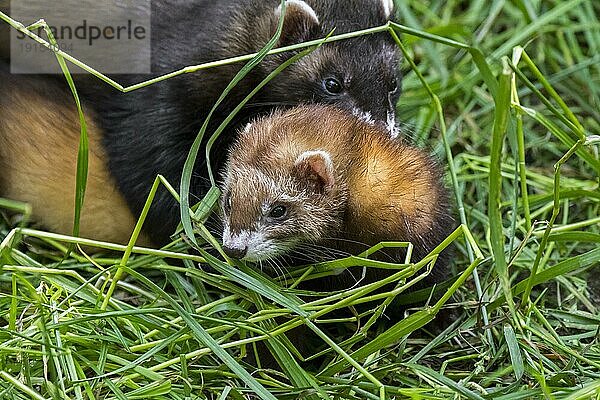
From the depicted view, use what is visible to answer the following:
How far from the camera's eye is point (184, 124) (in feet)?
13.8

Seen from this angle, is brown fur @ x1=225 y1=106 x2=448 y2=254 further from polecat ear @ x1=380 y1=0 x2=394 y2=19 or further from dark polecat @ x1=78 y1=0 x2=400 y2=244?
polecat ear @ x1=380 y1=0 x2=394 y2=19

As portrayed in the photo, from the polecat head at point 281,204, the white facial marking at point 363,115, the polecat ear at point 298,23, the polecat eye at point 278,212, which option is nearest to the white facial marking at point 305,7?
the polecat ear at point 298,23

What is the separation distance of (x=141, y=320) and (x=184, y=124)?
1.04m

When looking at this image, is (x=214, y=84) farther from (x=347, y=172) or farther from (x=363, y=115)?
(x=347, y=172)

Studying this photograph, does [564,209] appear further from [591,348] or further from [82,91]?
[82,91]

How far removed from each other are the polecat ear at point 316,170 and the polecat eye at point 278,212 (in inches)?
4.7

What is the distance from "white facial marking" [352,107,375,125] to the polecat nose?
0.80 metres

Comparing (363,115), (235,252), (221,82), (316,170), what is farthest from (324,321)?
(221,82)

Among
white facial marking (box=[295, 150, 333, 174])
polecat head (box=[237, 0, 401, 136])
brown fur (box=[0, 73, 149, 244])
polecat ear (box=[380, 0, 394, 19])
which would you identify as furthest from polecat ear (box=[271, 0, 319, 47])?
brown fur (box=[0, 73, 149, 244])

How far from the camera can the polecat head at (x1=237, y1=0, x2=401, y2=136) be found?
398cm

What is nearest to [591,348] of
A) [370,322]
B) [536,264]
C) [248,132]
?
[536,264]

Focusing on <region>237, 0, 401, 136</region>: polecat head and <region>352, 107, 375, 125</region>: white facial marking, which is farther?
<region>237, 0, 401, 136</region>: polecat head

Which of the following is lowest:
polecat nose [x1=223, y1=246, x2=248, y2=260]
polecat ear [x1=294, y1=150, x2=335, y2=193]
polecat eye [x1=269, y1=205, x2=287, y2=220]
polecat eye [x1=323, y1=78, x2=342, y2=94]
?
polecat nose [x1=223, y1=246, x2=248, y2=260]

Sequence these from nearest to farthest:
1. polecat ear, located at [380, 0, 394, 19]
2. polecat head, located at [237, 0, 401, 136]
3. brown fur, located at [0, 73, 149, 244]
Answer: polecat head, located at [237, 0, 401, 136] → polecat ear, located at [380, 0, 394, 19] → brown fur, located at [0, 73, 149, 244]
